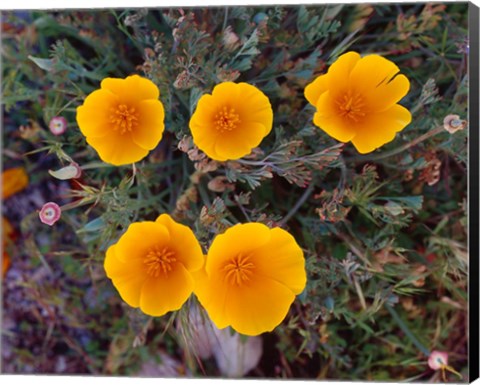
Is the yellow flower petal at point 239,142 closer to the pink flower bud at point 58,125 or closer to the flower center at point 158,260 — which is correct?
the flower center at point 158,260

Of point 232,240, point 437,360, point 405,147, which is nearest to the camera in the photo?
point 232,240

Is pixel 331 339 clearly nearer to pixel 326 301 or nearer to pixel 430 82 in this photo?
pixel 326 301

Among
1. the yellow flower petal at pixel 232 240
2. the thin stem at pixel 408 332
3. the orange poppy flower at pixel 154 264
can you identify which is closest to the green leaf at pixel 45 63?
the orange poppy flower at pixel 154 264

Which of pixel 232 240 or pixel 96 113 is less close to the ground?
pixel 96 113

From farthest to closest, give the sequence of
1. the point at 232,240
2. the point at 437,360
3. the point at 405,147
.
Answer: the point at 437,360 → the point at 405,147 → the point at 232,240

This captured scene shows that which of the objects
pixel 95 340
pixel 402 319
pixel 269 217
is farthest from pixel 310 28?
pixel 95 340

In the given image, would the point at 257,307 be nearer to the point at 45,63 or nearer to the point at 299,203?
the point at 299,203

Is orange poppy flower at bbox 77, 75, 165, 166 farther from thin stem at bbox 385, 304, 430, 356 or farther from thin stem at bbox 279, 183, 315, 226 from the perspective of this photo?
thin stem at bbox 385, 304, 430, 356

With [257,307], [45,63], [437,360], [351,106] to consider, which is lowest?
[437,360]

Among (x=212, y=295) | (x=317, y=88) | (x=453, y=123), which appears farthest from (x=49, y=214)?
(x=453, y=123)
